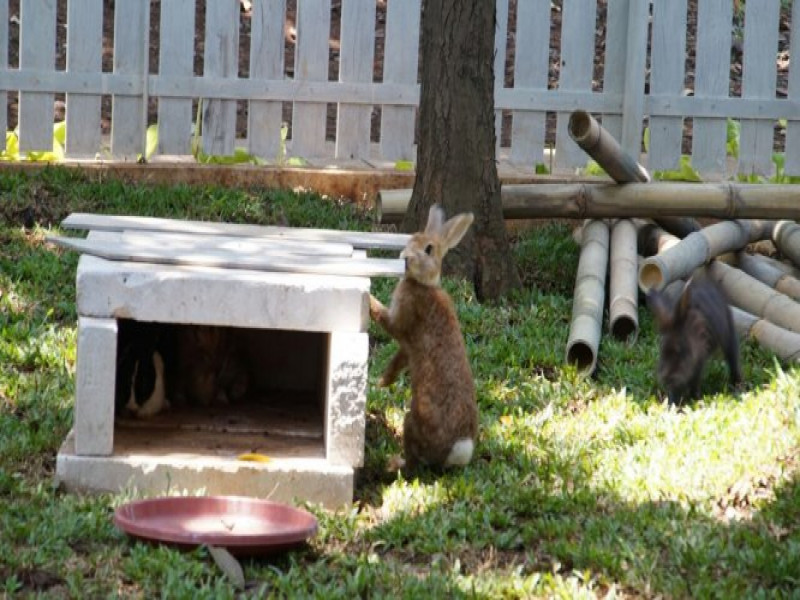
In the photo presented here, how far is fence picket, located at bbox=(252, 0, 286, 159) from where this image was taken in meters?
11.1

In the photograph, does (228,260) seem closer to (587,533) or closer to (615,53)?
(587,533)

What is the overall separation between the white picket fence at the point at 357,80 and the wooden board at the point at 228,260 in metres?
4.91

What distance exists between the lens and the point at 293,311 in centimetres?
597

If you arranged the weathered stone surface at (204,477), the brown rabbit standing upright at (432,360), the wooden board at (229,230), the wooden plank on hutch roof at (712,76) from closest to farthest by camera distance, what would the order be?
the weathered stone surface at (204,477) < the brown rabbit standing upright at (432,360) < the wooden board at (229,230) < the wooden plank on hutch roof at (712,76)

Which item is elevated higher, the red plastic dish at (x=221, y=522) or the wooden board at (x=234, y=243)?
the wooden board at (x=234, y=243)

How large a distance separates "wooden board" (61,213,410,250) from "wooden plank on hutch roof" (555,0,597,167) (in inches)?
175

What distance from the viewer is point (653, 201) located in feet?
31.4

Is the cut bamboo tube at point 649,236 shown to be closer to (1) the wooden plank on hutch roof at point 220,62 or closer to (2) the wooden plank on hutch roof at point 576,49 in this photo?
(2) the wooden plank on hutch roof at point 576,49

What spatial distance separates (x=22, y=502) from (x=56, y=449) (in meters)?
0.66

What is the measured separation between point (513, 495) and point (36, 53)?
6386mm

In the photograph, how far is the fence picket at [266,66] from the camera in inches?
439

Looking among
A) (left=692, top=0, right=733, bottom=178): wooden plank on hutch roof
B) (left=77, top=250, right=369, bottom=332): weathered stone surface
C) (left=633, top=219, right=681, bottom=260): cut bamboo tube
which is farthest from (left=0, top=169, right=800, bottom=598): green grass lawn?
(left=692, top=0, right=733, bottom=178): wooden plank on hutch roof

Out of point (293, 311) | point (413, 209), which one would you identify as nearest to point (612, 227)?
point (413, 209)

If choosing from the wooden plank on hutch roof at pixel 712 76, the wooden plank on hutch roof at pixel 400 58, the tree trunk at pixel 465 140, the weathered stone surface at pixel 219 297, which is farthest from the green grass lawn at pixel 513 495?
the wooden plank on hutch roof at pixel 712 76
